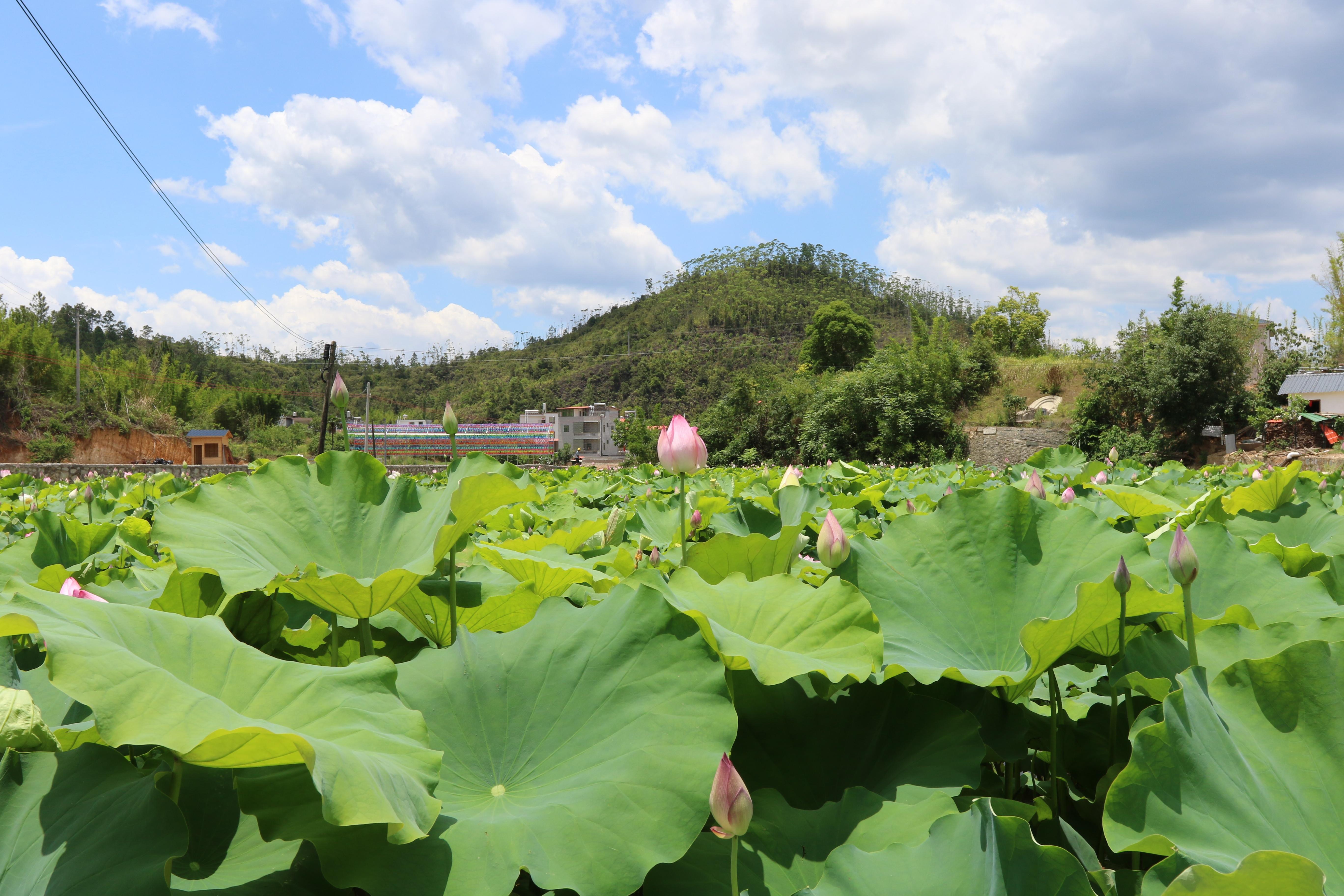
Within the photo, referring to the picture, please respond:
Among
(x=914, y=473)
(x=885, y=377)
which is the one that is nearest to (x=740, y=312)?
(x=885, y=377)

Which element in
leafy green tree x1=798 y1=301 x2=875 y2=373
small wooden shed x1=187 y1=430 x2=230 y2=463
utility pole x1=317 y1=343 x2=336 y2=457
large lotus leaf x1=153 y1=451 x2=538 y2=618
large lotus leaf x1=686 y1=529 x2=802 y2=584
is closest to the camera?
large lotus leaf x1=153 y1=451 x2=538 y2=618

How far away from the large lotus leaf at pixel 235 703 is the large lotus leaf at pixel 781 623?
228 mm

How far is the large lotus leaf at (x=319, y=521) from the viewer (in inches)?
27.2

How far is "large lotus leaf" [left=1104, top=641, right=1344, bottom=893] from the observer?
0.46 metres

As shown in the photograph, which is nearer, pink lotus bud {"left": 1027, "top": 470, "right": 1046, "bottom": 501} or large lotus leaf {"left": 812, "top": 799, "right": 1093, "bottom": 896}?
large lotus leaf {"left": 812, "top": 799, "right": 1093, "bottom": 896}

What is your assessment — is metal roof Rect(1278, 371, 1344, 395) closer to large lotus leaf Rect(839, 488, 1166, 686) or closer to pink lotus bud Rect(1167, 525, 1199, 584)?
large lotus leaf Rect(839, 488, 1166, 686)

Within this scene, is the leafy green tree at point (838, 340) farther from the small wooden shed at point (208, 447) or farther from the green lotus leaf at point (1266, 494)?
the green lotus leaf at point (1266, 494)

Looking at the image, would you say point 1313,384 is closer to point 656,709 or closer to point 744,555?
point 744,555

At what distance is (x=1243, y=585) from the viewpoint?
33.2 inches

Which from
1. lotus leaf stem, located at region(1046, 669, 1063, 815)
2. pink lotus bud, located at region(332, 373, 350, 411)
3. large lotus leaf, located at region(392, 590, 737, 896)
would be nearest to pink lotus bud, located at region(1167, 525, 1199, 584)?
lotus leaf stem, located at region(1046, 669, 1063, 815)

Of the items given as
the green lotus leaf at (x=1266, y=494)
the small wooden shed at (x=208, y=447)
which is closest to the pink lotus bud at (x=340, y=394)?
the green lotus leaf at (x=1266, y=494)

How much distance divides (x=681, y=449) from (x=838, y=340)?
36118 millimetres

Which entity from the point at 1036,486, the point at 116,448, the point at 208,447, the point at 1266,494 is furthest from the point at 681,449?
the point at 116,448

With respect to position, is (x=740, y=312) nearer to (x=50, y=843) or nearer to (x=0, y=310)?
(x=0, y=310)
